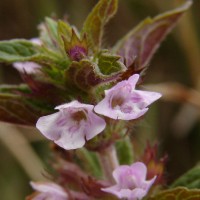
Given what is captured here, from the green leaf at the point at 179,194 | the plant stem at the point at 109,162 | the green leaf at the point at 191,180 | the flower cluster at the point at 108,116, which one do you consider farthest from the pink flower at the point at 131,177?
the green leaf at the point at 191,180

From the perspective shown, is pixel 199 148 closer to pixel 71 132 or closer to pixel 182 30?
pixel 182 30

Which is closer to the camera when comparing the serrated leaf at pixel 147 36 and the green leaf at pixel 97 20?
the green leaf at pixel 97 20

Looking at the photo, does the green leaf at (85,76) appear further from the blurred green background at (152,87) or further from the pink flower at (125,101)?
the blurred green background at (152,87)

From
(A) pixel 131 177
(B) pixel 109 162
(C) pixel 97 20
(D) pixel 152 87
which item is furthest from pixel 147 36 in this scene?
(D) pixel 152 87

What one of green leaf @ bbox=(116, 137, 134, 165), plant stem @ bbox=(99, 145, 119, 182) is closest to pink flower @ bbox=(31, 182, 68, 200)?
plant stem @ bbox=(99, 145, 119, 182)

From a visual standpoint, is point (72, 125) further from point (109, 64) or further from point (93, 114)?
point (109, 64)

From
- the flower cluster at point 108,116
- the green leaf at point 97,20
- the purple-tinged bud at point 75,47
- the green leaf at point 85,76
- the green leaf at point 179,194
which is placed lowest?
the green leaf at point 179,194

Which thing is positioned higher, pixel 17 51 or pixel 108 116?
pixel 17 51
